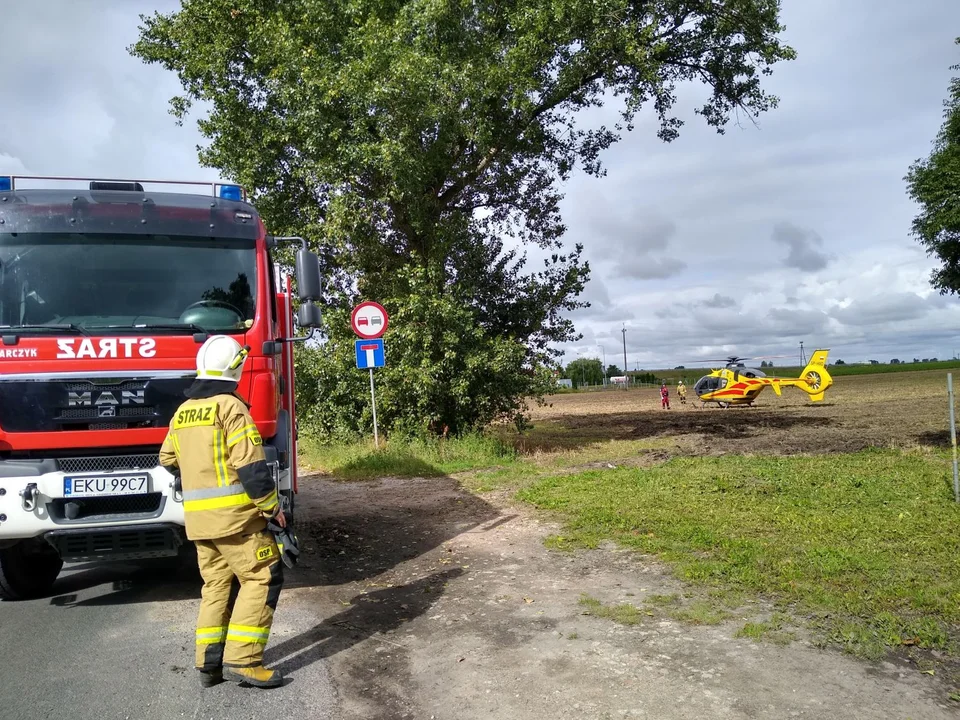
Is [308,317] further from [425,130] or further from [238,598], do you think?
[425,130]

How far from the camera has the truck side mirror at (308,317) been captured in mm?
6734

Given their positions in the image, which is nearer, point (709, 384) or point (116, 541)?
point (116, 541)

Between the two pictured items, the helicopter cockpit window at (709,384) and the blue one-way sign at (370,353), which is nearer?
the blue one-way sign at (370,353)

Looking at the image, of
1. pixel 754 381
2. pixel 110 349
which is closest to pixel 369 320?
pixel 110 349

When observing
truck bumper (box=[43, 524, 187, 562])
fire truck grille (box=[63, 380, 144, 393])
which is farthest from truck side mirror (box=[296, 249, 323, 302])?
truck bumper (box=[43, 524, 187, 562])

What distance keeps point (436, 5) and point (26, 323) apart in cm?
1089

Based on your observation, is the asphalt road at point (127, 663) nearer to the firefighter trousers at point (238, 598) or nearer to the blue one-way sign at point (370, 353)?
the firefighter trousers at point (238, 598)

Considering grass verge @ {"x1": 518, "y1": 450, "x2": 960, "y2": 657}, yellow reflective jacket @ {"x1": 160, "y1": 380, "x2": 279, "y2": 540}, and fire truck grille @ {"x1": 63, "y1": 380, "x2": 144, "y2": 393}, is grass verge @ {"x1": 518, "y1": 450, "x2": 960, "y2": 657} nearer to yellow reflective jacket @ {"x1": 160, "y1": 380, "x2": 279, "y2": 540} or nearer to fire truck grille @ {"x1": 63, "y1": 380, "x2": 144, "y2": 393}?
yellow reflective jacket @ {"x1": 160, "y1": 380, "x2": 279, "y2": 540}

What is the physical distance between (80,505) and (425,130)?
35.7 feet

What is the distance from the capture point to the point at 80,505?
530 cm

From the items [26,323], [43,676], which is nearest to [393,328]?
[26,323]

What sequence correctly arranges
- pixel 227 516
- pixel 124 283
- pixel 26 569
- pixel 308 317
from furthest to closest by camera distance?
1. pixel 308 317
2. pixel 26 569
3. pixel 124 283
4. pixel 227 516

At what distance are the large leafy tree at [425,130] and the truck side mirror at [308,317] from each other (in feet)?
23.3

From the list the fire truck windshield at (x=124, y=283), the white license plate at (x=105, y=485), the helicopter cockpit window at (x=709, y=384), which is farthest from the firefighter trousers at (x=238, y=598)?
the helicopter cockpit window at (x=709, y=384)
